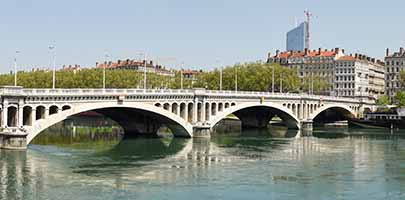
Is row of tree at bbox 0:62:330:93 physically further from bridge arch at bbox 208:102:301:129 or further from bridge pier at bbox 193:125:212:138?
bridge pier at bbox 193:125:212:138

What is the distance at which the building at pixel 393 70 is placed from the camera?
162m

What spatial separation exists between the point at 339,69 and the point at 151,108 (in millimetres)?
97049

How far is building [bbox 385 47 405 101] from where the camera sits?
16250 centimetres

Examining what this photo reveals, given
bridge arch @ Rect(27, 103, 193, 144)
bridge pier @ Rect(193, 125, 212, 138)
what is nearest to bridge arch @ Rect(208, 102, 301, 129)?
bridge pier @ Rect(193, 125, 212, 138)

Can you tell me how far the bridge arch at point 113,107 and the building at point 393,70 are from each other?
10063 centimetres

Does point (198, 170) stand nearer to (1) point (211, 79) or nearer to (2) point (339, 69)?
(1) point (211, 79)

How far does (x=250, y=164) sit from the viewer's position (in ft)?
171

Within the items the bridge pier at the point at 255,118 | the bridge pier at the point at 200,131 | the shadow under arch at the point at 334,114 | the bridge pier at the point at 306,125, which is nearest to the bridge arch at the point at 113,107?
the bridge pier at the point at 200,131

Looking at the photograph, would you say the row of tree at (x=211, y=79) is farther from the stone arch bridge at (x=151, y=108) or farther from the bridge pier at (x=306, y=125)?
the bridge pier at (x=306, y=125)

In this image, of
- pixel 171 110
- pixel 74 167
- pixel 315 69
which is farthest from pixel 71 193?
pixel 315 69

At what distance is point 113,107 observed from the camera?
216 ft

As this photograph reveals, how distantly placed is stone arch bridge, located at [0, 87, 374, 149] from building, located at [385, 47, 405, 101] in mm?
49451

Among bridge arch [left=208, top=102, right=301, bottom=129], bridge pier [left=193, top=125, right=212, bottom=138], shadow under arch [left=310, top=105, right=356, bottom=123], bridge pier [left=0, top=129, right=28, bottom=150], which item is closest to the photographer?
bridge pier [left=0, top=129, right=28, bottom=150]

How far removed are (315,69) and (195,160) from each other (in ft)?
360
